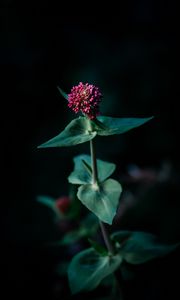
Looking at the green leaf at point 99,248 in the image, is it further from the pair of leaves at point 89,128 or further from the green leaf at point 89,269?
the pair of leaves at point 89,128

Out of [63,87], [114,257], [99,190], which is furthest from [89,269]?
[63,87]

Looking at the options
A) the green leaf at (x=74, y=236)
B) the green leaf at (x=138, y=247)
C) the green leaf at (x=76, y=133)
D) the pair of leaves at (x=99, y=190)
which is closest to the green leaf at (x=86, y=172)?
the pair of leaves at (x=99, y=190)

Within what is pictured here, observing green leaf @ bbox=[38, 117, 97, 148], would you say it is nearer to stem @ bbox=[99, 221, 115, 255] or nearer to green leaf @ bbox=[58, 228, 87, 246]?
stem @ bbox=[99, 221, 115, 255]

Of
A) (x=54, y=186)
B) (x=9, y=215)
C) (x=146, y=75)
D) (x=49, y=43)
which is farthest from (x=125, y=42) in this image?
(x=9, y=215)

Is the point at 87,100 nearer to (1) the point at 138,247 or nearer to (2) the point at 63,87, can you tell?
(1) the point at 138,247

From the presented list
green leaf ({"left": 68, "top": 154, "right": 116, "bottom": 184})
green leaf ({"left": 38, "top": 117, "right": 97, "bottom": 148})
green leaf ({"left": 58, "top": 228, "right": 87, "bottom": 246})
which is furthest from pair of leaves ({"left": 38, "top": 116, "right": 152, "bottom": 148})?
green leaf ({"left": 58, "top": 228, "right": 87, "bottom": 246})

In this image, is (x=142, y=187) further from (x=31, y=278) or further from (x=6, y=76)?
(x=6, y=76)
